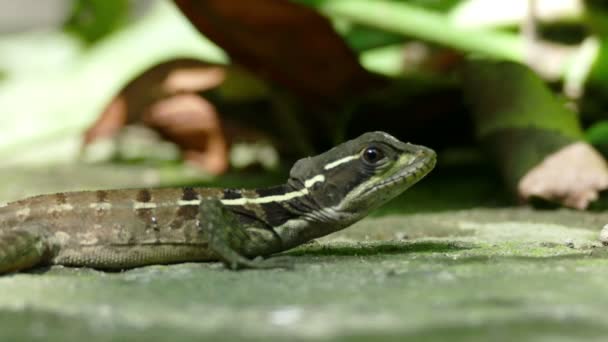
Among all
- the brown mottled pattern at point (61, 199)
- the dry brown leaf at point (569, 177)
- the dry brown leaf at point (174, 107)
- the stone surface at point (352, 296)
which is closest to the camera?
the stone surface at point (352, 296)

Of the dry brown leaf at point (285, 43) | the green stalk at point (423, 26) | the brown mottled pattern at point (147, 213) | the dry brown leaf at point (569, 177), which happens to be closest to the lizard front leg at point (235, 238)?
the brown mottled pattern at point (147, 213)

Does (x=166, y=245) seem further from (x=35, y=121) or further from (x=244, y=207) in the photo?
(x=35, y=121)

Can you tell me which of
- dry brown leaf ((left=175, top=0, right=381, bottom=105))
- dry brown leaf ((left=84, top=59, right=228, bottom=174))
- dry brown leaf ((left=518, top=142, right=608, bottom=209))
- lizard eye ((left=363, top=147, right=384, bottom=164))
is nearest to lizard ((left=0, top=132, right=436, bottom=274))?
lizard eye ((left=363, top=147, right=384, bottom=164))

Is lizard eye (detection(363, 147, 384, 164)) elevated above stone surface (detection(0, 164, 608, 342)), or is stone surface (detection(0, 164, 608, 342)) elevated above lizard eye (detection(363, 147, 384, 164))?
lizard eye (detection(363, 147, 384, 164))

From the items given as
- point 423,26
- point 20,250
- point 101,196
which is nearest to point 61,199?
point 101,196

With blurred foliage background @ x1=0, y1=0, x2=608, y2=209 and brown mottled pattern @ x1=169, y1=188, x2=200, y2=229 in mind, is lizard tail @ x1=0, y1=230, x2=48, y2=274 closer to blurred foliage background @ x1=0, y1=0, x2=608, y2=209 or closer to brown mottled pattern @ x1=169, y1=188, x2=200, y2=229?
brown mottled pattern @ x1=169, y1=188, x2=200, y2=229

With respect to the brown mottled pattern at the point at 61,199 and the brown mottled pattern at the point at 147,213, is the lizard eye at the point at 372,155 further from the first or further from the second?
the brown mottled pattern at the point at 61,199

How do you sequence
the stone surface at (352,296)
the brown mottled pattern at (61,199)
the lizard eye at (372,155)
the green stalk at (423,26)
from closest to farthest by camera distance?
the stone surface at (352,296), the lizard eye at (372,155), the brown mottled pattern at (61,199), the green stalk at (423,26)
